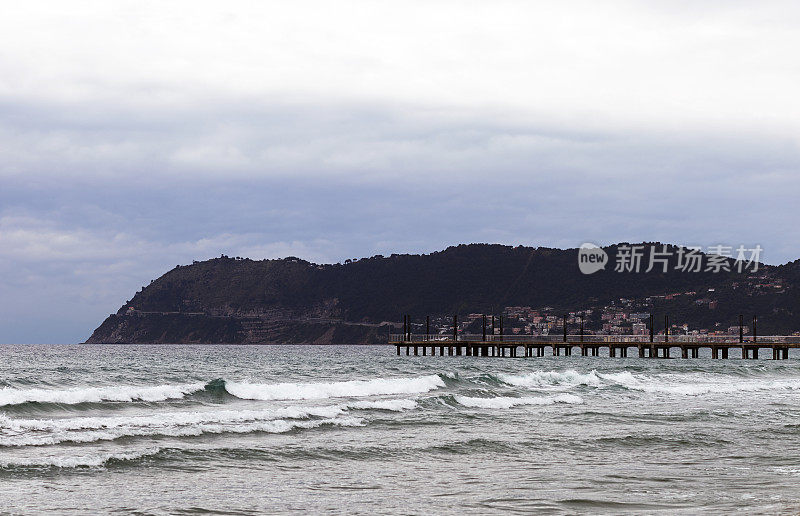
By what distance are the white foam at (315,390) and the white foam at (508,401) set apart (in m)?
4.12

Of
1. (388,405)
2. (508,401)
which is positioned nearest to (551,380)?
(508,401)

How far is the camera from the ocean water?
12680 millimetres

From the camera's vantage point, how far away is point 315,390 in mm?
31922

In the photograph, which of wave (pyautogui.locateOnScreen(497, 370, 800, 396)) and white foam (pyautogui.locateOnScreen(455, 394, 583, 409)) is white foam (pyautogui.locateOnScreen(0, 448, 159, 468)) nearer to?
white foam (pyautogui.locateOnScreen(455, 394, 583, 409))

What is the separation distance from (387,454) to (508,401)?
1294cm

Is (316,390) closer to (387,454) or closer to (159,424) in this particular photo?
(159,424)

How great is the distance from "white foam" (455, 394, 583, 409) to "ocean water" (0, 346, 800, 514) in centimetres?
7

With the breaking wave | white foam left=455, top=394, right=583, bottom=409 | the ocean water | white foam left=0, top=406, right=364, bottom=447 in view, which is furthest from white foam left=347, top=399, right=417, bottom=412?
the breaking wave

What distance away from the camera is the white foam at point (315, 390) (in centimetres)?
3075

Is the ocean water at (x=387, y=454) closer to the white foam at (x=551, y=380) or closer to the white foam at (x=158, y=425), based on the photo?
the white foam at (x=158, y=425)

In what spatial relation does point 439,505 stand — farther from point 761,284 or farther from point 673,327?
point 761,284

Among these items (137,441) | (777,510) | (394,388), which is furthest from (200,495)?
(394,388)

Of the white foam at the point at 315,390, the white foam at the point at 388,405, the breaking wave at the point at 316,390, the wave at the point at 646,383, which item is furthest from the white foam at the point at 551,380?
the white foam at the point at 388,405

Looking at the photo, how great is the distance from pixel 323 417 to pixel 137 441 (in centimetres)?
587
